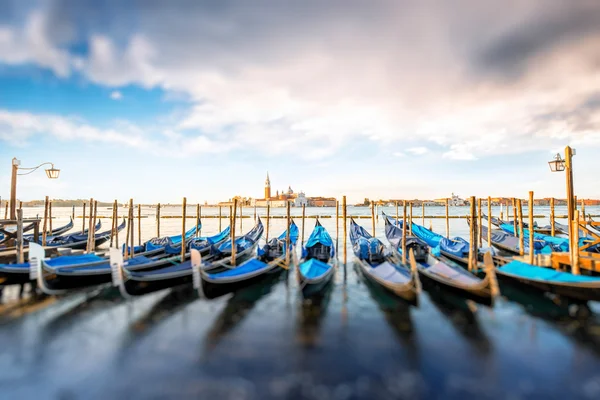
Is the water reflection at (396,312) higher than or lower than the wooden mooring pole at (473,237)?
lower

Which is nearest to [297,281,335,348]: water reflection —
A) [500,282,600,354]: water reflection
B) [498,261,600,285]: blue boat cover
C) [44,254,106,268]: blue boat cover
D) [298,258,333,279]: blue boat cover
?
[298,258,333,279]: blue boat cover

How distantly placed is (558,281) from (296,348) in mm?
6264

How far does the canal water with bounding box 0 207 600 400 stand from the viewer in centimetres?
409

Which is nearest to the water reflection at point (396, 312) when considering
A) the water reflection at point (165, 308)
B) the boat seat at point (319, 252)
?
the boat seat at point (319, 252)

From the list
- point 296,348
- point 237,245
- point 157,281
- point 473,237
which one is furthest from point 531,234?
point 157,281

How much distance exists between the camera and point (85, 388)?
4.15 meters

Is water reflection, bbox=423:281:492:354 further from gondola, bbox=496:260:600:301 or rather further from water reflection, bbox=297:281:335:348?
water reflection, bbox=297:281:335:348

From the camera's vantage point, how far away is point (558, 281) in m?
6.68

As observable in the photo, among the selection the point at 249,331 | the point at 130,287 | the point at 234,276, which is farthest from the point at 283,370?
the point at 130,287

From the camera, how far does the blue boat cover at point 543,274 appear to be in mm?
6637

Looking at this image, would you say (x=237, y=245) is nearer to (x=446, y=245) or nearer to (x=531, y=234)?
(x=446, y=245)

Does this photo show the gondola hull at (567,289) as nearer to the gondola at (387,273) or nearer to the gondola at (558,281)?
the gondola at (558,281)

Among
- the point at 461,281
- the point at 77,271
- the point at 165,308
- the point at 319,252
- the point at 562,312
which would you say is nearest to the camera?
the point at 562,312

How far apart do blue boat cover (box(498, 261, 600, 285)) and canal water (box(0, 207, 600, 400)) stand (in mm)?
648
